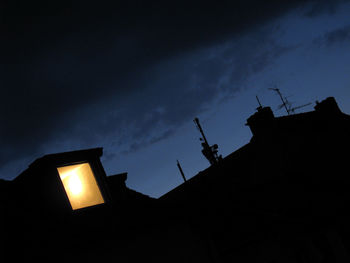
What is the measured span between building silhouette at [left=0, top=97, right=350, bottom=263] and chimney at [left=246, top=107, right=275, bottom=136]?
68 mm

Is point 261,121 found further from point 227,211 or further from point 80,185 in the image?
point 80,185

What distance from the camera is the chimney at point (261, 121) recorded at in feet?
68.6

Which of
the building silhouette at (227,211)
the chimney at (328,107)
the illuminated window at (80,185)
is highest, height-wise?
the chimney at (328,107)

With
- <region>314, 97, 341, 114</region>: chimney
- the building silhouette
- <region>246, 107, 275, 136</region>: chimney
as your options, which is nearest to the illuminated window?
the building silhouette

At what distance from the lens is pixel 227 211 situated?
13.8 m

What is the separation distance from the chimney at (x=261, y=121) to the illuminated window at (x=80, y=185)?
548 inches

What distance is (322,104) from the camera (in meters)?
23.8

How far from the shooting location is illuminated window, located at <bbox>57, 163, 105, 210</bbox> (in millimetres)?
8781

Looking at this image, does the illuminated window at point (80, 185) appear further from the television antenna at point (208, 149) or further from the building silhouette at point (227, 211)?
the television antenna at point (208, 149)

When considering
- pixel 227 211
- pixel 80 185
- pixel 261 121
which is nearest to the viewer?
pixel 80 185

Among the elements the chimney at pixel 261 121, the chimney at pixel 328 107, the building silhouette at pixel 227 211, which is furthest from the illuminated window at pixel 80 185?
the chimney at pixel 328 107

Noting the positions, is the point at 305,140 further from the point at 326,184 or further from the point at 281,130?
the point at 326,184

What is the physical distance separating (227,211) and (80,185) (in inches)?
269

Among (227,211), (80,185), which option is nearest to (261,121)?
(227,211)
